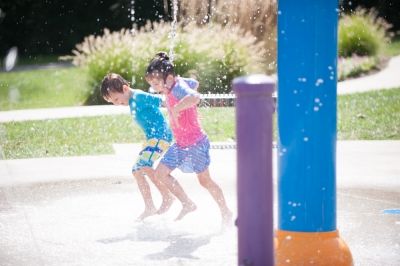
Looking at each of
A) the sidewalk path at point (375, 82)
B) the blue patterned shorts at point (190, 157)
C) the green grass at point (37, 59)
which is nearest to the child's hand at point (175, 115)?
the blue patterned shorts at point (190, 157)

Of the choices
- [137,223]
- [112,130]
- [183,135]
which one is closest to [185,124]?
[183,135]

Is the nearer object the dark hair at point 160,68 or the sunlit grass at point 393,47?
the dark hair at point 160,68

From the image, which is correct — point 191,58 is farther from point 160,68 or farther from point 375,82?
point 160,68

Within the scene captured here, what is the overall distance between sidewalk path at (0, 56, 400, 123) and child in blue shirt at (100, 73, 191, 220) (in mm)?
6334

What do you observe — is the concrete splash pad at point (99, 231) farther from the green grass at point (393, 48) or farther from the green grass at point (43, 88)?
the green grass at point (393, 48)

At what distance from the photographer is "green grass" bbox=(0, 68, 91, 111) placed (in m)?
15.0

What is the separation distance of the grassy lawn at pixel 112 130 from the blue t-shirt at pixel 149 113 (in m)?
3.54

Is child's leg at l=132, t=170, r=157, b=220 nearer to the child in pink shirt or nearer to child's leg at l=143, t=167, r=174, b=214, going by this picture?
child's leg at l=143, t=167, r=174, b=214

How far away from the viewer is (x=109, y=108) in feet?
42.9

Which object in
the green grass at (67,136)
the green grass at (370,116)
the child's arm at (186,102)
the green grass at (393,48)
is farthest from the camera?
the green grass at (393,48)

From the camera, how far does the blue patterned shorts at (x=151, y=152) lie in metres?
5.94

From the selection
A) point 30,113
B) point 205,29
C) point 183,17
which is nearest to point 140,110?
point 30,113

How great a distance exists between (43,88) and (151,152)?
38.8 feet

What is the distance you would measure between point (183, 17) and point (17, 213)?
12187 millimetres
